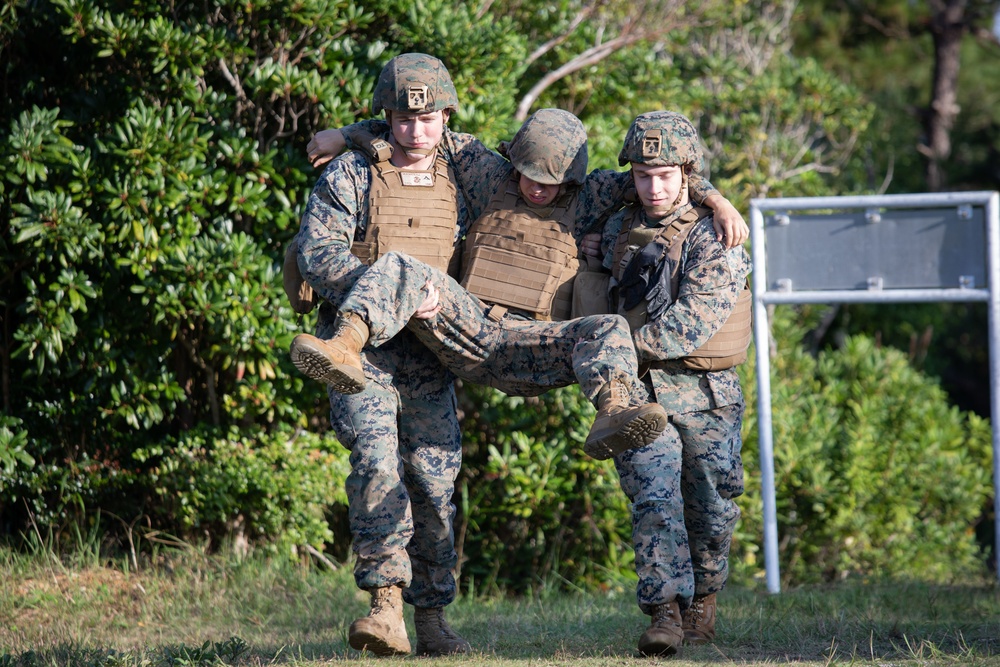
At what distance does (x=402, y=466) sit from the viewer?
4719 millimetres

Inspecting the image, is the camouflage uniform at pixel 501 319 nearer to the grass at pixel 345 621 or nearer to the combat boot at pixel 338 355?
the combat boot at pixel 338 355

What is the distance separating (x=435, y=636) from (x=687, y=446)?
132 centimetres

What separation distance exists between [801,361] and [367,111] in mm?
4516

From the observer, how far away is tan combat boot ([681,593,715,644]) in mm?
4984

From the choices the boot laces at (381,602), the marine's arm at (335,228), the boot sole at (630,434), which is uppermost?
the marine's arm at (335,228)

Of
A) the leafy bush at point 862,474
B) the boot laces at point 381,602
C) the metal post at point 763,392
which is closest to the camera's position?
the boot laces at point 381,602

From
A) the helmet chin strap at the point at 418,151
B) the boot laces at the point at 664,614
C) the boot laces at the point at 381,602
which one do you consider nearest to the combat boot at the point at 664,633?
the boot laces at the point at 664,614

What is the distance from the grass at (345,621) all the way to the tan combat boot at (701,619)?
0.09 m

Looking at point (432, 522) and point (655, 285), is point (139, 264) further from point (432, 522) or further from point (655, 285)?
point (655, 285)

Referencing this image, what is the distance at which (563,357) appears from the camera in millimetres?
4691

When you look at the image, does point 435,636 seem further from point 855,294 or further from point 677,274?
point 855,294

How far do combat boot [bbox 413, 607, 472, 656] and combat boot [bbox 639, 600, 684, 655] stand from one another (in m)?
0.82

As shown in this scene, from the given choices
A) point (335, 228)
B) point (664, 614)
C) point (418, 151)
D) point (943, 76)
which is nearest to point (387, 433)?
point (335, 228)

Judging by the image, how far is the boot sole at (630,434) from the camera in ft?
13.4
